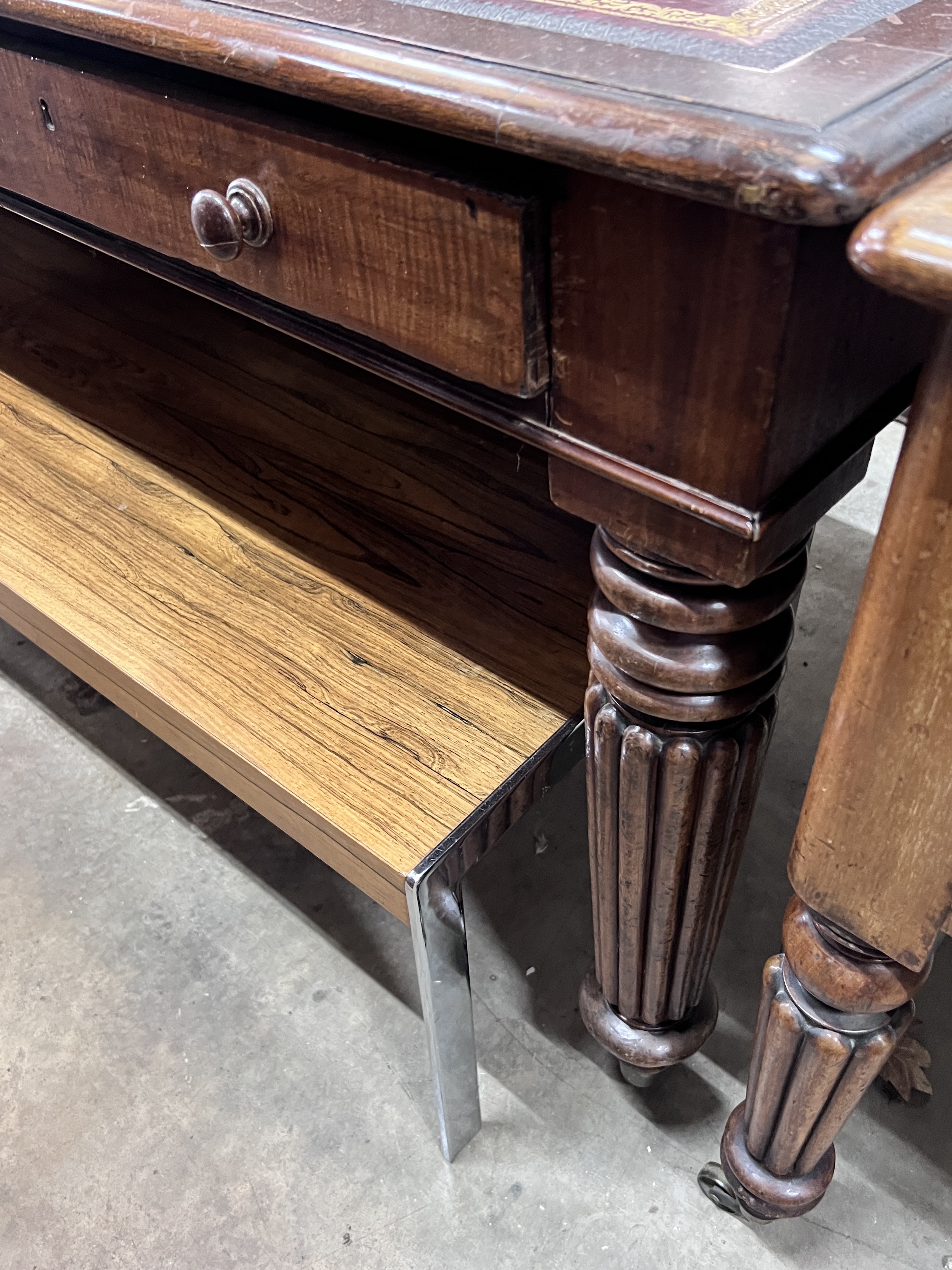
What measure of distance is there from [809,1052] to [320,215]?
19.0 inches

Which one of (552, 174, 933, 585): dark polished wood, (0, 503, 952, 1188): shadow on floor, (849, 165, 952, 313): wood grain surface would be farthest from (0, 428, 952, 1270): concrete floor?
(849, 165, 952, 313): wood grain surface

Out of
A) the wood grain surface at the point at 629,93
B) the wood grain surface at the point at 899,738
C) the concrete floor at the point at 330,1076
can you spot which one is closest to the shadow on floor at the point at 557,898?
the concrete floor at the point at 330,1076

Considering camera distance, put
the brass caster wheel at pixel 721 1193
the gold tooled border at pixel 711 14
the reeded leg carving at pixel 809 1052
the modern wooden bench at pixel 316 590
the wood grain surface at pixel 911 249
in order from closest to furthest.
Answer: the wood grain surface at pixel 911 249 → the gold tooled border at pixel 711 14 → the reeded leg carving at pixel 809 1052 → the modern wooden bench at pixel 316 590 → the brass caster wheel at pixel 721 1193

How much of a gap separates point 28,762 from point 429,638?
1.96 feet

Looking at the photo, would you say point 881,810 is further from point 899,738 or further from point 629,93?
point 629,93

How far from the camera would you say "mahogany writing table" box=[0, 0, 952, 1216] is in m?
0.32

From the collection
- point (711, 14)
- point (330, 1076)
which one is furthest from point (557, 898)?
point (711, 14)

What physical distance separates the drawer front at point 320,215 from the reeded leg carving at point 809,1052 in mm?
312

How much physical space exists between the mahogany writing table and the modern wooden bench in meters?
0.12

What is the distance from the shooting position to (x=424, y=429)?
0.90 metres

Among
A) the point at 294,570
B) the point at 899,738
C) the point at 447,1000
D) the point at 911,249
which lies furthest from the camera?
the point at 294,570

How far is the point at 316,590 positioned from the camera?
734 millimetres

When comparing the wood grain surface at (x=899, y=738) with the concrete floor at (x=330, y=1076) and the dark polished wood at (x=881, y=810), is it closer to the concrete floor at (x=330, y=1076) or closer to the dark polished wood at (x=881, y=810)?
the dark polished wood at (x=881, y=810)

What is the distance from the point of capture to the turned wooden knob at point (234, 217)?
466 mm
